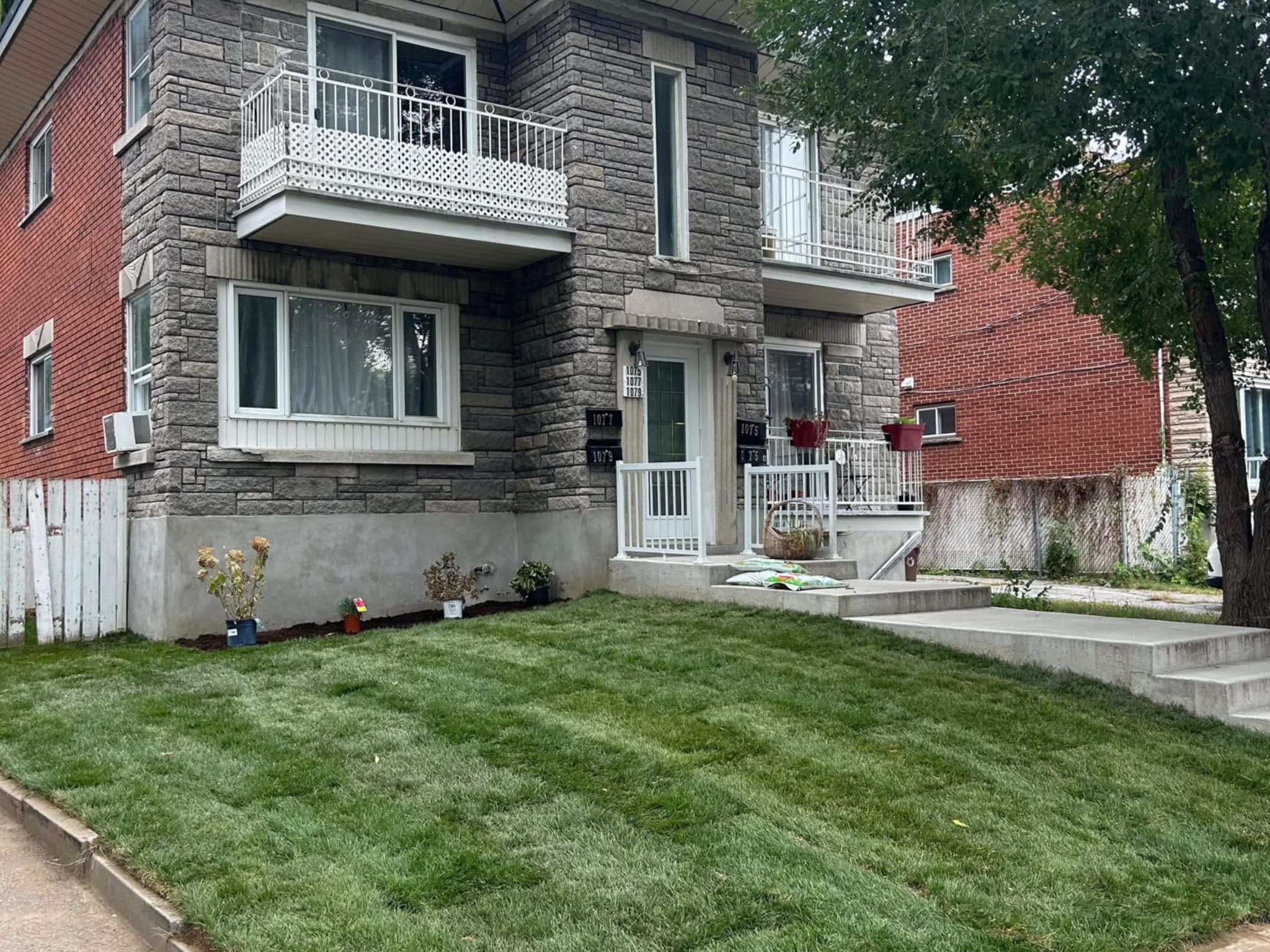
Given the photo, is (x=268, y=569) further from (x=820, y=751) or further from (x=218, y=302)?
(x=820, y=751)

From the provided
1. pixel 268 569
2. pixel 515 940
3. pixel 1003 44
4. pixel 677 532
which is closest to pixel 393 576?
pixel 268 569

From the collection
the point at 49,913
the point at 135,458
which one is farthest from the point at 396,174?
the point at 49,913

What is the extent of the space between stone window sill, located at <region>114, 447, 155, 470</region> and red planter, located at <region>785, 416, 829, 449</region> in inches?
267

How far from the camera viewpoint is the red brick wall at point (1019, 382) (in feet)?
62.4

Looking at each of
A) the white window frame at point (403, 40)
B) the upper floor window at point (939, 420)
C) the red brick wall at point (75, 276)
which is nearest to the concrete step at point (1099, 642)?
the white window frame at point (403, 40)

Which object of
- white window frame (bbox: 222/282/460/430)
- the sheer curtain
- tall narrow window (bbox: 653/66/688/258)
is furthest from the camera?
tall narrow window (bbox: 653/66/688/258)

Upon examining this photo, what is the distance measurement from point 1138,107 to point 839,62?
253 centimetres

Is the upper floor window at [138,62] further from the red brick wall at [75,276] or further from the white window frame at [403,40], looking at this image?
the white window frame at [403,40]

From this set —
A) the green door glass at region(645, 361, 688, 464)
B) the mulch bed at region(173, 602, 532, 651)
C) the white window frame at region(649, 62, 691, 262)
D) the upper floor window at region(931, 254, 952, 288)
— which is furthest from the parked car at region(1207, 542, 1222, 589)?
the upper floor window at region(931, 254, 952, 288)

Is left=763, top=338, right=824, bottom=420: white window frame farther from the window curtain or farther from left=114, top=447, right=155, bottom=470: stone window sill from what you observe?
left=114, top=447, right=155, bottom=470: stone window sill

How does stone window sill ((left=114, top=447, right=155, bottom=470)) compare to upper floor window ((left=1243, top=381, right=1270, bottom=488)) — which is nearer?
stone window sill ((left=114, top=447, right=155, bottom=470))

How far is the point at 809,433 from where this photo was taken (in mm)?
13516

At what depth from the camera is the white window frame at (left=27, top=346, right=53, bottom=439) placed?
48.0ft

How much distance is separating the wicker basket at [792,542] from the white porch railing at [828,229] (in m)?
3.97
